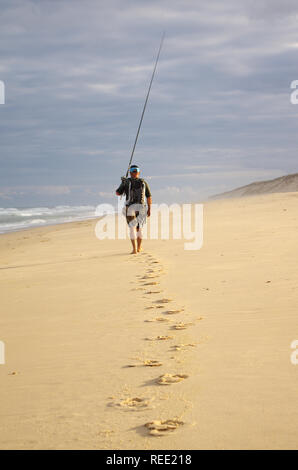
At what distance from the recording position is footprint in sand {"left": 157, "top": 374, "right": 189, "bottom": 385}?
11.2 ft

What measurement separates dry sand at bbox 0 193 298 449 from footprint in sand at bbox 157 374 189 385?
0.04ft

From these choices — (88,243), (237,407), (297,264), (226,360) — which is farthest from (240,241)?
(237,407)

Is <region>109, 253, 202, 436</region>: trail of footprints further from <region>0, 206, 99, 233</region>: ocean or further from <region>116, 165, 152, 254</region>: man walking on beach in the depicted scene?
<region>0, 206, 99, 233</region>: ocean

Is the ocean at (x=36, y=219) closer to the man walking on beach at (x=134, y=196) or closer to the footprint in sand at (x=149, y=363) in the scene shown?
the man walking on beach at (x=134, y=196)

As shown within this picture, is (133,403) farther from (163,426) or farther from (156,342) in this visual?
(156,342)

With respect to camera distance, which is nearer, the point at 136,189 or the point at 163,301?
the point at 163,301

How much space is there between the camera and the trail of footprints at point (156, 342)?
9.16 ft

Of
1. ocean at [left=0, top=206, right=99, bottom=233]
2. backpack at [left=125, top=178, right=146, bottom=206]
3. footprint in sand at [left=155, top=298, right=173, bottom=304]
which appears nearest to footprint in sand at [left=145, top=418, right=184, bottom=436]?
footprint in sand at [left=155, top=298, right=173, bottom=304]

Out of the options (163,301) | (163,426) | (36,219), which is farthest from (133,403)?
(36,219)

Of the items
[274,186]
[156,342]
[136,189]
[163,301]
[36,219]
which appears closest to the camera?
[156,342]

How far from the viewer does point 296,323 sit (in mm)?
4566

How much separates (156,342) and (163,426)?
1599mm

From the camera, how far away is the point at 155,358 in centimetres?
395
